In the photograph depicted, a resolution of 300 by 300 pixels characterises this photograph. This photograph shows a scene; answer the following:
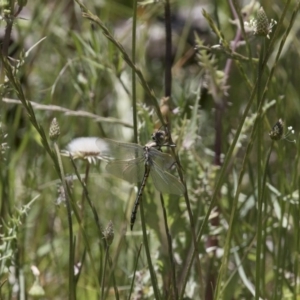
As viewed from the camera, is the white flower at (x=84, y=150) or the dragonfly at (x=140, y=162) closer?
the dragonfly at (x=140, y=162)

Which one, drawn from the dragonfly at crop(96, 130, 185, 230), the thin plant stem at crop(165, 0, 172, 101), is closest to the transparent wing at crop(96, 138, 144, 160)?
the dragonfly at crop(96, 130, 185, 230)

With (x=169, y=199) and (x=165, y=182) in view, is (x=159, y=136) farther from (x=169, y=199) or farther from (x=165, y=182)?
(x=169, y=199)

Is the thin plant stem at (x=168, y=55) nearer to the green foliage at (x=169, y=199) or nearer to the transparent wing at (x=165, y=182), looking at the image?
the green foliage at (x=169, y=199)

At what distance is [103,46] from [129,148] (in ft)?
1.93

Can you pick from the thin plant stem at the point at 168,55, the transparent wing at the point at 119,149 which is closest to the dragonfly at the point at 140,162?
the transparent wing at the point at 119,149

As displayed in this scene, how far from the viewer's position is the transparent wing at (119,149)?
1082 millimetres

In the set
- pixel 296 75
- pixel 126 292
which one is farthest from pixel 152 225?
pixel 296 75

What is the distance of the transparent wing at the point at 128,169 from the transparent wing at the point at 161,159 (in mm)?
47

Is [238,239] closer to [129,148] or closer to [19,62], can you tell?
[129,148]

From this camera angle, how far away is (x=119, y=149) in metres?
1.10

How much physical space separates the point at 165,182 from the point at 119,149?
0.10 m

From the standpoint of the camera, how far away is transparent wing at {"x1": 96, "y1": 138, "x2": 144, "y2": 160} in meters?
1.08

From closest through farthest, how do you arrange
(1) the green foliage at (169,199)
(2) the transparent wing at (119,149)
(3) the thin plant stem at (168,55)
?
(1) the green foliage at (169,199) → (2) the transparent wing at (119,149) → (3) the thin plant stem at (168,55)

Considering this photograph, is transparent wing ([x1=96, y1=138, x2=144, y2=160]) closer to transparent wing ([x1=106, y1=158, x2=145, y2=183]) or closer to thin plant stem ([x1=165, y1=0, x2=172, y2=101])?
transparent wing ([x1=106, y1=158, x2=145, y2=183])
